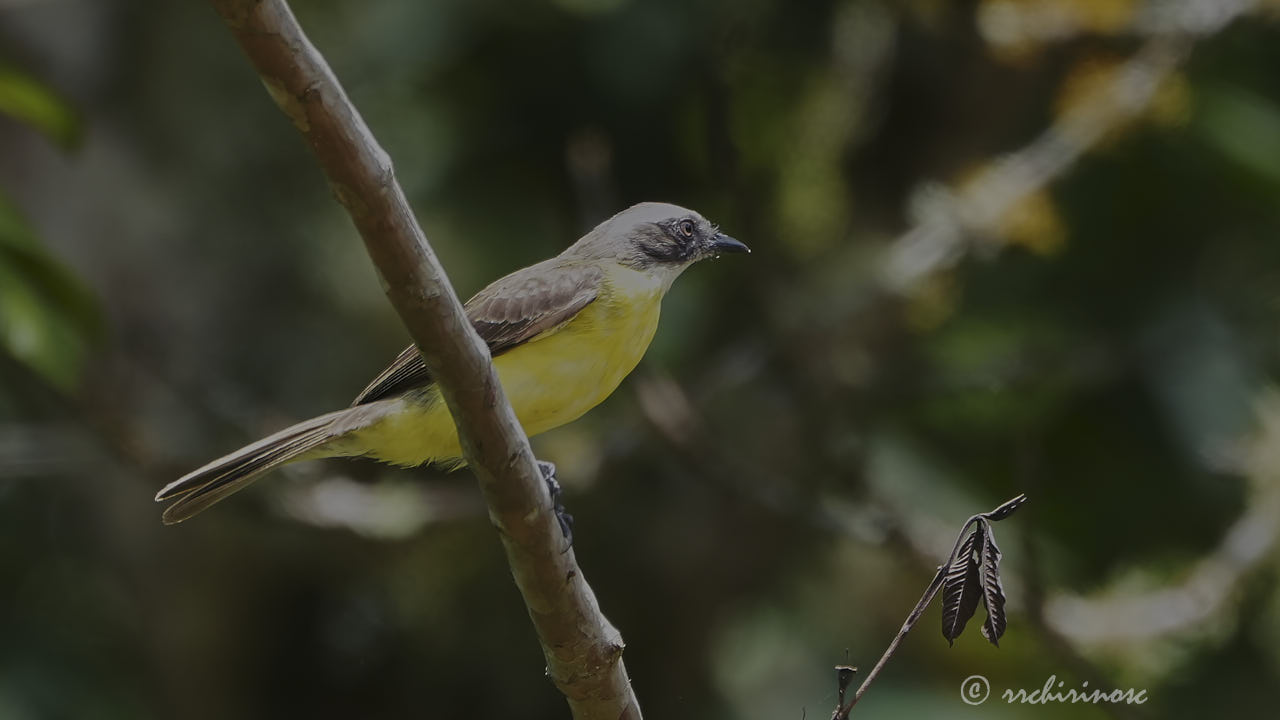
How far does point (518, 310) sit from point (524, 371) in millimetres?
203

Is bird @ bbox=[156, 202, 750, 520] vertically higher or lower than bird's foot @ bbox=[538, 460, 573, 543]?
higher

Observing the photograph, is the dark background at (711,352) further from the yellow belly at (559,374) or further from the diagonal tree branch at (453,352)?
the diagonal tree branch at (453,352)

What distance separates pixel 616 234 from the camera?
3.88 meters

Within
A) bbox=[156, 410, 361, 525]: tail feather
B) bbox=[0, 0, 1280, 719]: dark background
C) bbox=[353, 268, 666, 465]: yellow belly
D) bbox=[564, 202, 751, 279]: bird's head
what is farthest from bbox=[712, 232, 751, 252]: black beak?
bbox=[0, 0, 1280, 719]: dark background

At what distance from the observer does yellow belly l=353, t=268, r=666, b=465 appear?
341cm

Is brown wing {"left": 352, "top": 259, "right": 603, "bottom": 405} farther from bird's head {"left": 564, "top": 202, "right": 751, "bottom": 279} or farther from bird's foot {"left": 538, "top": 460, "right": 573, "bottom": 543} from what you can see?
bird's foot {"left": 538, "top": 460, "right": 573, "bottom": 543}

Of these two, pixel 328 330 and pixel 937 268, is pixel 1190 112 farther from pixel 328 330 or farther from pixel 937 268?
pixel 328 330

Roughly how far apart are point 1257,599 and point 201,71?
577cm

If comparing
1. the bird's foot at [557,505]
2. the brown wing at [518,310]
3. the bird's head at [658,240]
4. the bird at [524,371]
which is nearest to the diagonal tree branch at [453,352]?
the bird's foot at [557,505]

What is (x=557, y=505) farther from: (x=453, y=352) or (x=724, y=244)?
(x=724, y=244)

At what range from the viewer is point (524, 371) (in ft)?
11.3

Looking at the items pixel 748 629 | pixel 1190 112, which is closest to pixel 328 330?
pixel 748 629

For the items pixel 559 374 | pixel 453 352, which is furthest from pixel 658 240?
pixel 453 352

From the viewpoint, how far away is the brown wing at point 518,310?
11.6 feet
